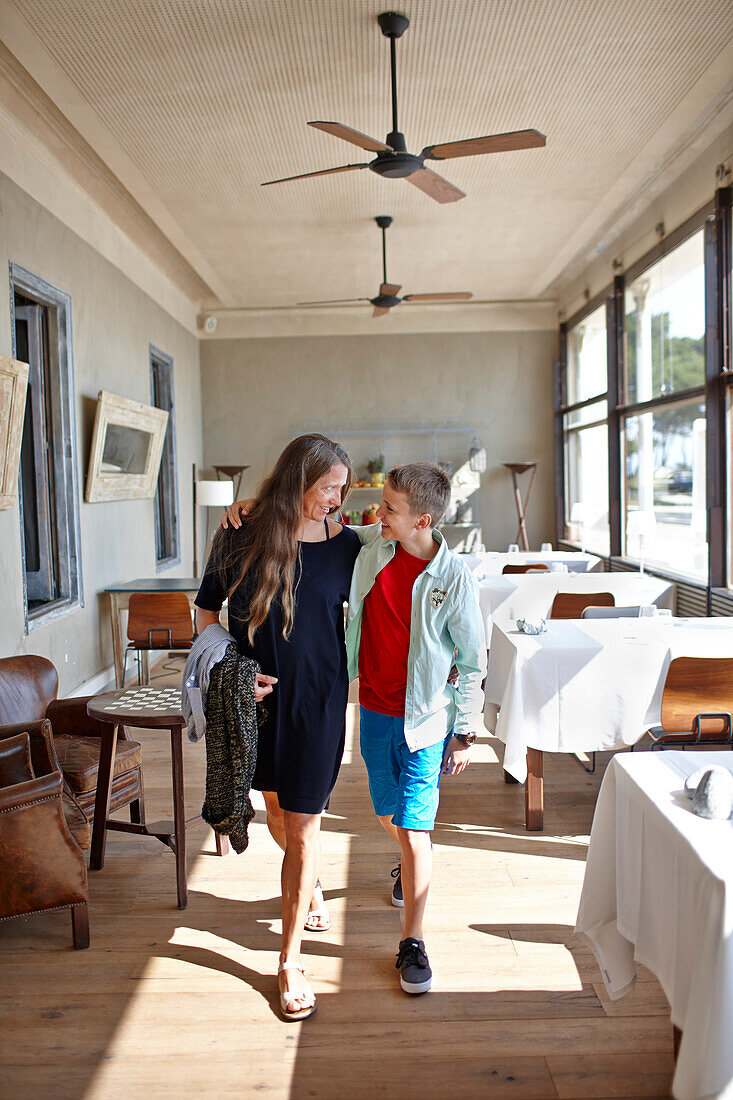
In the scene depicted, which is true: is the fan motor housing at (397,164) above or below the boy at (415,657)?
above

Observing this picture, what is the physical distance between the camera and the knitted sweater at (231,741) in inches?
89.4

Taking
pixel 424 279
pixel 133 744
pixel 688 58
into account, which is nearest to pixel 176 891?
pixel 133 744

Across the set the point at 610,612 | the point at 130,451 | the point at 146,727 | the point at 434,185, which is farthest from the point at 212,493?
the point at 146,727

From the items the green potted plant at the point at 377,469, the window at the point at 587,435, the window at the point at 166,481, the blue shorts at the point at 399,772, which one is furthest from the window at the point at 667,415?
the window at the point at 166,481

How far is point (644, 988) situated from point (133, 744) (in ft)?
7.37

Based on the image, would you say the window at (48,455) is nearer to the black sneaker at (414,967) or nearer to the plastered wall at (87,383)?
the plastered wall at (87,383)

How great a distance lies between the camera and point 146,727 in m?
3.21

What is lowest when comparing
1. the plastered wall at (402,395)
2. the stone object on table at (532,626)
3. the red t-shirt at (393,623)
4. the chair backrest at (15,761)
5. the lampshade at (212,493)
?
the chair backrest at (15,761)

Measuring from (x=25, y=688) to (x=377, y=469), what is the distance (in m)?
7.61

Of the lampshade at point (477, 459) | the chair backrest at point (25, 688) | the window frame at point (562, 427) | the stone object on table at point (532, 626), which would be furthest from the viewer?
the lampshade at point (477, 459)

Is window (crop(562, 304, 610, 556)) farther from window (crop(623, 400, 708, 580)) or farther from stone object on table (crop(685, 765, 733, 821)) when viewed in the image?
stone object on table (crop(685, 765, 733, 821))

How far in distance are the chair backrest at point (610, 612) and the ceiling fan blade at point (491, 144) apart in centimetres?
250

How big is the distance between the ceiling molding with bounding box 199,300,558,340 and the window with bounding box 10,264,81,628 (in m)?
5.28

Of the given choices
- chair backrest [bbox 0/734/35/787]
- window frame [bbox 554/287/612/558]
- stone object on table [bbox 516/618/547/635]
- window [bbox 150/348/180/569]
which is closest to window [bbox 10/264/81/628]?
chair backrest [bbox 0/734/35/787]
